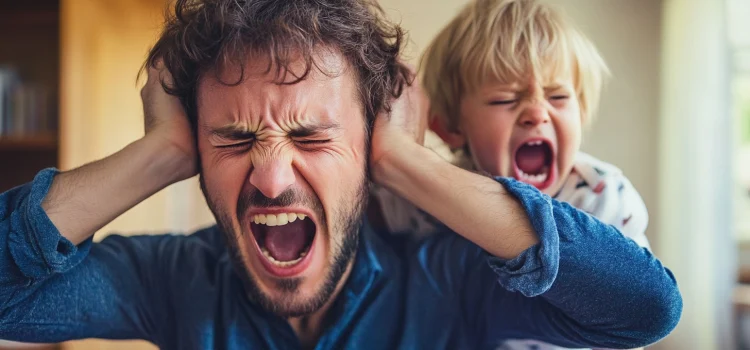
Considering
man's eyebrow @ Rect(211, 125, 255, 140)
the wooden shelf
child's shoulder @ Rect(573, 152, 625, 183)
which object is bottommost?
the wooden shelf

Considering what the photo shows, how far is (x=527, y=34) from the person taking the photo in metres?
1.02

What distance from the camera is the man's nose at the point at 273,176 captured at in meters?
0.84

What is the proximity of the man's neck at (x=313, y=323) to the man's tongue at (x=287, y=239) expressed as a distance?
0.09 m

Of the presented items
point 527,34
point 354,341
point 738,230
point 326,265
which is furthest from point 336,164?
point 738,230

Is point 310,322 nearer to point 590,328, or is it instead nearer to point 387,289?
point 387,289

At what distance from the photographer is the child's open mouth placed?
102cm

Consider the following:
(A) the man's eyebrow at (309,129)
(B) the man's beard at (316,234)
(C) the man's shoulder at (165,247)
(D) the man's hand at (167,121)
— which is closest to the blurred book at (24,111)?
(C) the man's shoulder at (165,247)

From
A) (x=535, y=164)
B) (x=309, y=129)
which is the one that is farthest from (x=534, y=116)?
(x=309, y=129)

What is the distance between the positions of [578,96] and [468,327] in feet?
1.44

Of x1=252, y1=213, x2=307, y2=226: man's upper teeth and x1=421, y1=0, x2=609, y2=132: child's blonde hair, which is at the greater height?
x1=421, y1=0, x2=609, y2=132: child's blonde hair

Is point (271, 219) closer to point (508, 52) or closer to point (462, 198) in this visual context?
point (462, 198)

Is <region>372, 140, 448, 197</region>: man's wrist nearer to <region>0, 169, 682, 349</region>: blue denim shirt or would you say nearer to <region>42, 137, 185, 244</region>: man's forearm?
<region>0, 169, 682, 349</region>: blue denim shirt

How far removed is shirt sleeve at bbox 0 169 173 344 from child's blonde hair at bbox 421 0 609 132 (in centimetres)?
58

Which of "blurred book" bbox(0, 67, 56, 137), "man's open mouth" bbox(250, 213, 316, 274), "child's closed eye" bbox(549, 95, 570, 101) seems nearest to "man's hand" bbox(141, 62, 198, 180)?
"man's open mouth" bbox(250, 213, 316, 274)
